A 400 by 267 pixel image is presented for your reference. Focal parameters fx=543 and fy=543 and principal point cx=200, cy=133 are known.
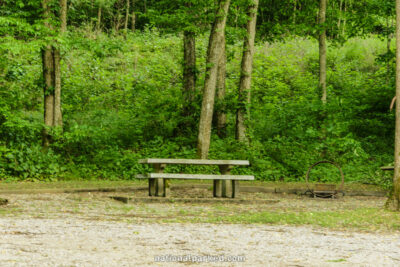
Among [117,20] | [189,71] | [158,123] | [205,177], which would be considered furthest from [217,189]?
[117,20]

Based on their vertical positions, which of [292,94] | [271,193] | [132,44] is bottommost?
[271,193]

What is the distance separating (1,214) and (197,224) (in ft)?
9.82

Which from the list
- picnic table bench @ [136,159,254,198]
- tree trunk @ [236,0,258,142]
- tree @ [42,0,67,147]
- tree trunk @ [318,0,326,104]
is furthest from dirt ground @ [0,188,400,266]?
tree trunk @ [318,0,326,104]

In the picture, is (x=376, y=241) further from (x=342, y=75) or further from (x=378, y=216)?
(x=342, y=75)

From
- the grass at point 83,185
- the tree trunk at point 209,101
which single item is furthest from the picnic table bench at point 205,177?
the tree trunk at point 209,101

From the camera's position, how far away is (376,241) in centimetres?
640

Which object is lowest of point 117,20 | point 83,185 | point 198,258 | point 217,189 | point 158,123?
point 83,185

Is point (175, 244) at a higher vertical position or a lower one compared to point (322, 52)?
lower

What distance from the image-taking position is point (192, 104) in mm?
17812

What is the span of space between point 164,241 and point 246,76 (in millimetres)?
11582

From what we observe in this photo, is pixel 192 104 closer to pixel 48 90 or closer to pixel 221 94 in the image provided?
pixel 221 94

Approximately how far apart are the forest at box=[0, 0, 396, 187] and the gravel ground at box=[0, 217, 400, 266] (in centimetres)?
704

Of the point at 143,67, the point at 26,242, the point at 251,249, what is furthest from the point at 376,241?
the point at 143,67

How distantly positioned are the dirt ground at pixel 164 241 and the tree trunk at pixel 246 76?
26.3 ft
